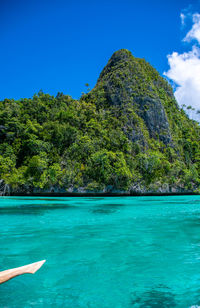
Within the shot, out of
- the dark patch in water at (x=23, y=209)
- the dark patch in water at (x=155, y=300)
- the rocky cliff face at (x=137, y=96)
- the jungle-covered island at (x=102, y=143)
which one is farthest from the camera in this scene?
the rocky cliff face at (x=137, y=96)

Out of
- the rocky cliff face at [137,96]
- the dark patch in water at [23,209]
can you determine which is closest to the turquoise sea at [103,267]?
the dark patch in water at [23,209]

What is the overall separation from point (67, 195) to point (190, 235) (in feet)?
75.5

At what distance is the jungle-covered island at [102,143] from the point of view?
2727 cm

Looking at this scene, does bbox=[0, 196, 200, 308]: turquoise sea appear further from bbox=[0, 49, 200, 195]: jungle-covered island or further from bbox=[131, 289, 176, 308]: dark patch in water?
bbox=[0, 49, 200, 195]: jungle-covered island

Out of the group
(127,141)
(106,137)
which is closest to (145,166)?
(127,141)

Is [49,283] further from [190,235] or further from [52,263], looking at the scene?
[190,235]

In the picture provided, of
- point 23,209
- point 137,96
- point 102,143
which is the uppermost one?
point 137,96

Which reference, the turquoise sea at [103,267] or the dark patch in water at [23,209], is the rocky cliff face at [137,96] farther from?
the turquoise sea at [103,267]

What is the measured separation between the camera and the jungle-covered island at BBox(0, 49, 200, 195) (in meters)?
27.3

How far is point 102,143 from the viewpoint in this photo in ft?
107

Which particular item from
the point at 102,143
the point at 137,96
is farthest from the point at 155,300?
the point at 137,96

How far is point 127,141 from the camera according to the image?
33938 millimetres

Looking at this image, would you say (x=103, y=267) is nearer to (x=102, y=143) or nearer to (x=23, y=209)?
(x=23, y=209)

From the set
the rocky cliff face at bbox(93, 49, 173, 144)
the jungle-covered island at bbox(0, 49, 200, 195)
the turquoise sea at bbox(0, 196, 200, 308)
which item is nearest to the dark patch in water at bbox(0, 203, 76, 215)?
the turquoise sea at bbox(0, 196, 200, 308)
